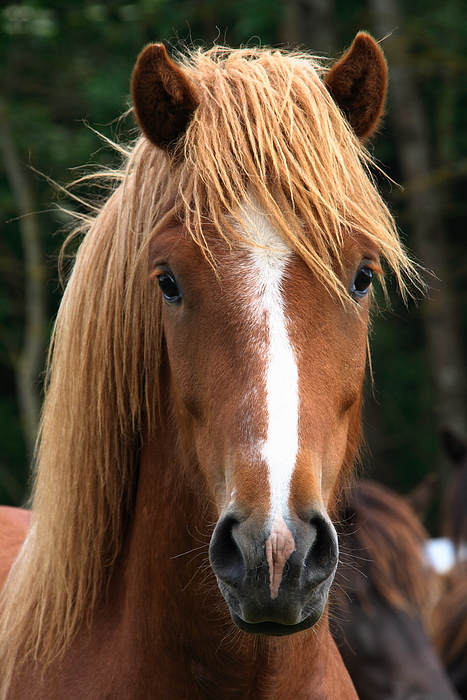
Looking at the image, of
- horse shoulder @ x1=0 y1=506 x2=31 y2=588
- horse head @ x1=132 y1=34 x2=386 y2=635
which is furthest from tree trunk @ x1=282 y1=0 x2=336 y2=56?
horse head @ x1=132 y1=34 x2=386 y2=635

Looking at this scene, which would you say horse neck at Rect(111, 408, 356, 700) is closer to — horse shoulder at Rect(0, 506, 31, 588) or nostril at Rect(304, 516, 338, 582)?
nostril at Rect(304, 516, 338, 582)

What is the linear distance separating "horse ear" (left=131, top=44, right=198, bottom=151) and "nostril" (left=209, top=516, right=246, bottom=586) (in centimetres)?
105

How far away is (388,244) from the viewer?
1.95m

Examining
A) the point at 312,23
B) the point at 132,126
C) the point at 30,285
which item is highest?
the point at 312,23

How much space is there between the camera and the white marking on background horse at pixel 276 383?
146 centimetres

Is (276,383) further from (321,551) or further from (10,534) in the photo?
(10,534)

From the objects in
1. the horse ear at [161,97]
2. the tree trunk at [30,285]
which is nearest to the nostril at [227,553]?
the horse ear at [161,97]

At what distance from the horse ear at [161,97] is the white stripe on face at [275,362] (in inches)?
15.1

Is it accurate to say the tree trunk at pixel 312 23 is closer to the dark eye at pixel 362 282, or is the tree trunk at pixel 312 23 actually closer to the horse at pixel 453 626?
the horse at pixel 453 626

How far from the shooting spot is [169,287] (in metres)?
1.90

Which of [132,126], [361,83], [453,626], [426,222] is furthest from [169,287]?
[132,126]

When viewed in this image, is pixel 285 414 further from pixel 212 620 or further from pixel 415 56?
pixel 415 56

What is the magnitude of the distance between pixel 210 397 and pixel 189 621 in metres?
0.61

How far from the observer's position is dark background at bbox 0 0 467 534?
924 cm
